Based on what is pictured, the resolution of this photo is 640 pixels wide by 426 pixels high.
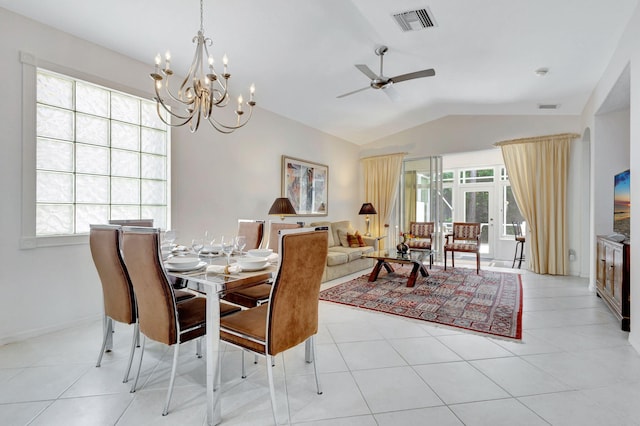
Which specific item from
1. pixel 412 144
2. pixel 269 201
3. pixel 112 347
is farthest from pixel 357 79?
pixel 112 347

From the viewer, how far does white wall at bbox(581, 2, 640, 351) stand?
254 cm

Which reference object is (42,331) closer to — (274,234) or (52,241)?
(52,241)

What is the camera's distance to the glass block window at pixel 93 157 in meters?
2.90

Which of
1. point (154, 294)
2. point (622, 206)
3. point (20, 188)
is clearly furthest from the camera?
point (622, 206)

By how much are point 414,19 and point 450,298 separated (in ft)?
10.5

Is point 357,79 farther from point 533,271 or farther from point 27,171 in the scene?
point 533,271

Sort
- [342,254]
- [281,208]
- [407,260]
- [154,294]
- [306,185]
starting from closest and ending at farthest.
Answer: [154,294], [407,260], [281,208], [342,254], [306,185]

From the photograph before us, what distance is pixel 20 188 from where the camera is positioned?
8.85ft

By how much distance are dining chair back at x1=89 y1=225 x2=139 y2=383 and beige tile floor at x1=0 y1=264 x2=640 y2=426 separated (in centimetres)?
36

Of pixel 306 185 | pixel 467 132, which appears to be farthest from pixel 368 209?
pixel 467 132

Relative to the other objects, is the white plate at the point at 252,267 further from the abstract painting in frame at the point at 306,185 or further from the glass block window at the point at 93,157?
the abstract painting in frame at the point at 306,185

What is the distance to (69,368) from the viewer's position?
2.20 meters

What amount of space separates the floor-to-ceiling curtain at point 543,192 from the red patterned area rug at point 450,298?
736 mm

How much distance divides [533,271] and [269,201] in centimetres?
487
